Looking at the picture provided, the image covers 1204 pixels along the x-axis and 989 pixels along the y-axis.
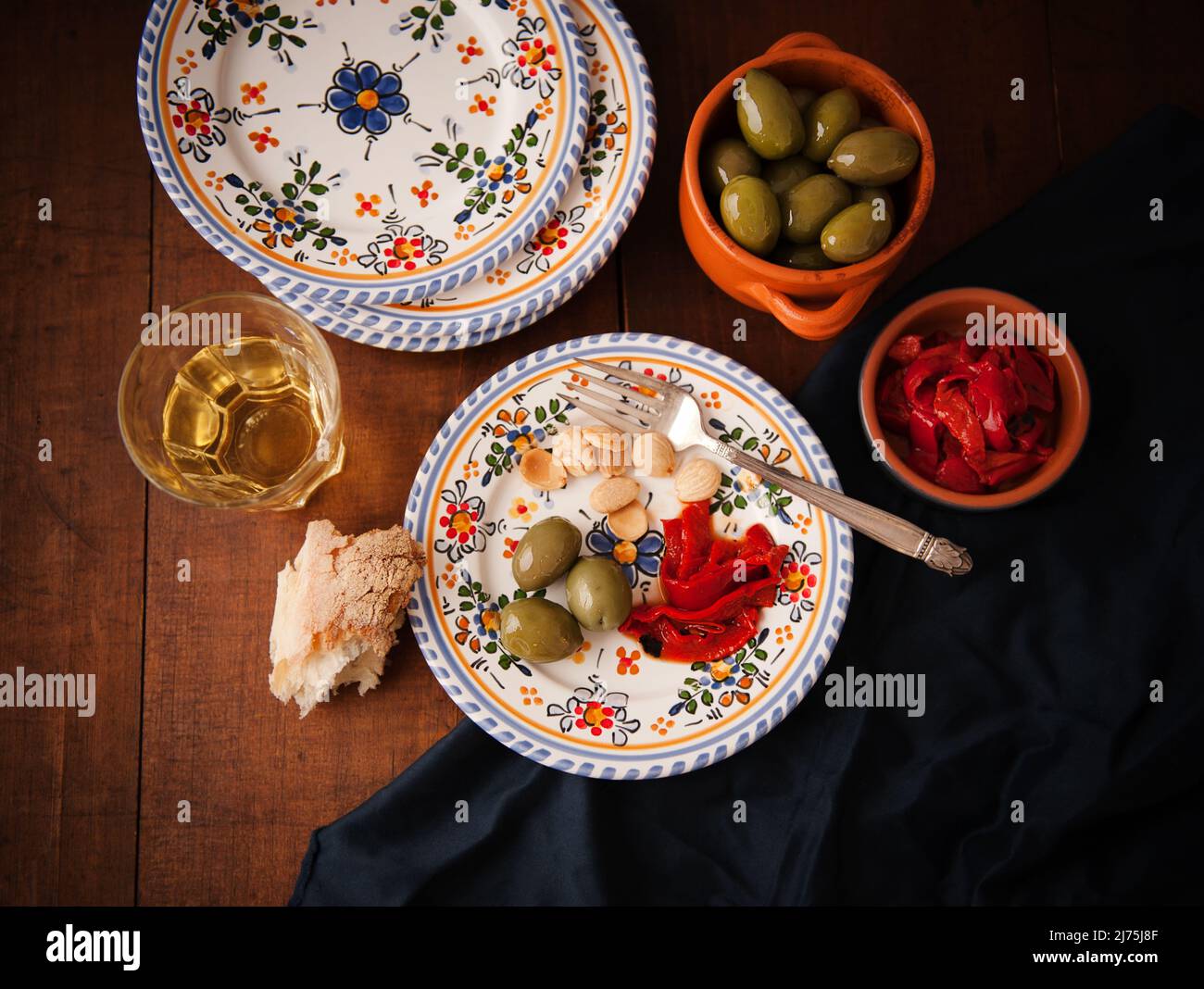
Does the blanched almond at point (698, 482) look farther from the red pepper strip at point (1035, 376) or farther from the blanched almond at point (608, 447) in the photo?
the red pepper strip at point (1035, 376)

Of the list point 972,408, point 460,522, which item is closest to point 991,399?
point 972,408

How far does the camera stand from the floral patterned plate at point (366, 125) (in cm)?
95

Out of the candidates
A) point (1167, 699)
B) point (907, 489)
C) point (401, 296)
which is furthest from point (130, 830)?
point (1167, 699)

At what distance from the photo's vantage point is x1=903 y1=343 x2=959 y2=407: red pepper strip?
93cm

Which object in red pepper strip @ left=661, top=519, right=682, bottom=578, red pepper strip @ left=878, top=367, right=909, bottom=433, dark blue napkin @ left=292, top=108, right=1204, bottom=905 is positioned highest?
red pepper strip @ left=878, top=367, right=909, bottom=433

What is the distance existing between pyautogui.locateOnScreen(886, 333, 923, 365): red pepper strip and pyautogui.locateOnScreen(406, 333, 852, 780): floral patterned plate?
0.36ft

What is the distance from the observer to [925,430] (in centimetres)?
94

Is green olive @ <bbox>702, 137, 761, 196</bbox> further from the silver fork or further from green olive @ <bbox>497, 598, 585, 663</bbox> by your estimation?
green olive @ <bbox>497, 598, 585, 663</bbox>

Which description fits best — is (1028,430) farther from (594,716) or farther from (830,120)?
(594,716)

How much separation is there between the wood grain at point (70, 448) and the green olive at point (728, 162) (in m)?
0.60

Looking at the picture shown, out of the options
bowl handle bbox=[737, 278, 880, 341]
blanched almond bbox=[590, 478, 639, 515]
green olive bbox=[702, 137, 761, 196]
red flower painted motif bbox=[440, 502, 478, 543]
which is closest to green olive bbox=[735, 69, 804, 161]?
green olive bbox=[702, 137, 761, 196]

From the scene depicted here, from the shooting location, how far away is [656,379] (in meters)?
0.97

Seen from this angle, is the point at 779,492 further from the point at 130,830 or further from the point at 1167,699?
the point at 130,830

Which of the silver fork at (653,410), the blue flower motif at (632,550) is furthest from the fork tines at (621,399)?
the blue flower motif at (632,550)
